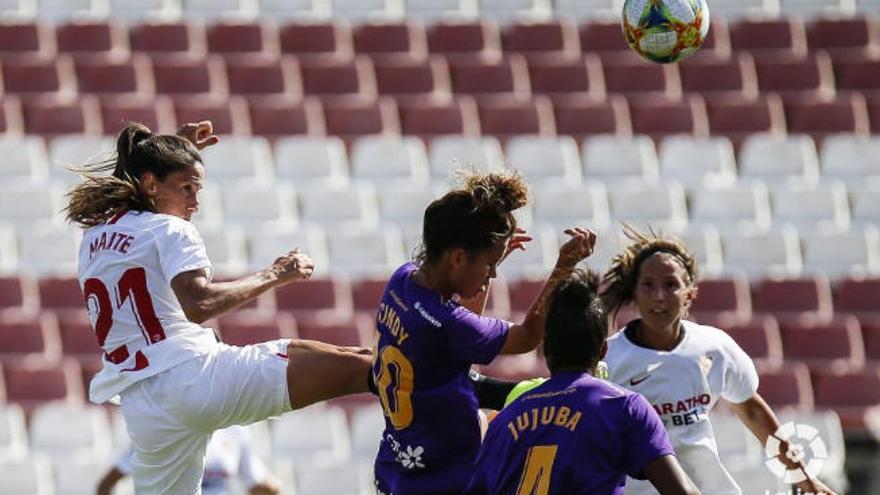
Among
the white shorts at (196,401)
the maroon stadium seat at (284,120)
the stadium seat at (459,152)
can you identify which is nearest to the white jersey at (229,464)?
the white shorts at (196,401)

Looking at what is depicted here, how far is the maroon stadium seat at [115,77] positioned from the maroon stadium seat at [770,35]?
4.90 meters

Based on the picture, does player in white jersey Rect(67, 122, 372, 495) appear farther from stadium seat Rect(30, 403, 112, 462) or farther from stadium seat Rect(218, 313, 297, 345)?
stadium seat Rect(218, 313, 297, 345)

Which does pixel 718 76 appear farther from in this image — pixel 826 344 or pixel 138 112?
pixel 138 112

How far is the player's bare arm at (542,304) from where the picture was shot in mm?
5633

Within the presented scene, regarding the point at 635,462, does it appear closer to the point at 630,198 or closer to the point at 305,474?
the point at 305,474

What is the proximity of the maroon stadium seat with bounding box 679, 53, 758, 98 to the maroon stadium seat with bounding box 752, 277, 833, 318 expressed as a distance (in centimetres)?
253

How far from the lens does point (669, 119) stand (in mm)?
13898

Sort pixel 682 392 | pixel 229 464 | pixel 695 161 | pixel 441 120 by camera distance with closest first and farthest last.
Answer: pixel 682 392 < pixel 229 464 < pixel 695 161 < pixel 441 120

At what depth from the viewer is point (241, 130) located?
13.6m

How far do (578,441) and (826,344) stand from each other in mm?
7230

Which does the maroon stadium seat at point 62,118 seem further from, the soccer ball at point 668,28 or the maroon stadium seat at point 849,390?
the soccer ball at point 668,28

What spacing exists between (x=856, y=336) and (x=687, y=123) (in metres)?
2.69

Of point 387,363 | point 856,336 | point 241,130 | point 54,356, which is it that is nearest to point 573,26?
point 241,130

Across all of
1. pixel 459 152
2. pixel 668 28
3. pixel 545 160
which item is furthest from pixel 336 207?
pixel 668 28
